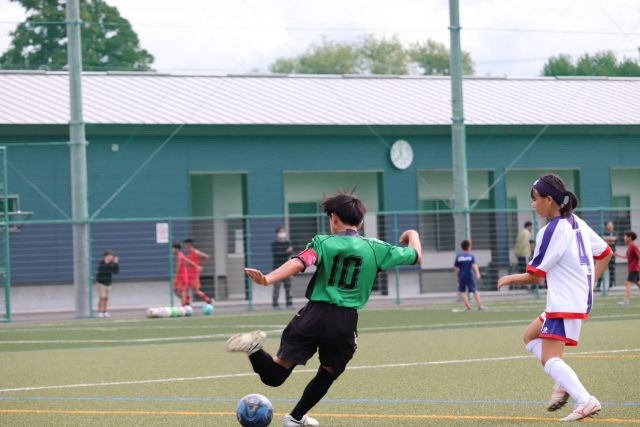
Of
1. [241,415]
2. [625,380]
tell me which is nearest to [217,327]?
[625,380]

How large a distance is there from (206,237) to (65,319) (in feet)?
29.3

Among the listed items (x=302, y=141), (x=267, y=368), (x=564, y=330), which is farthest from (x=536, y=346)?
(x=302, y=141)

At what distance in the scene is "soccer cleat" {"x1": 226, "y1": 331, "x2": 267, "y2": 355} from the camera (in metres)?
8.16

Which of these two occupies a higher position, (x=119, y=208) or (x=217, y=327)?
(x=119, y=208)

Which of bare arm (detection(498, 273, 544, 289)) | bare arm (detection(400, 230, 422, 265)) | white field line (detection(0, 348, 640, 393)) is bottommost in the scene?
white field line (detection(0, 348, 640, 393))

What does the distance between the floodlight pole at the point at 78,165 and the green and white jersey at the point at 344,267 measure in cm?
1944

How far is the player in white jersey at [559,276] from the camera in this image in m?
8.59

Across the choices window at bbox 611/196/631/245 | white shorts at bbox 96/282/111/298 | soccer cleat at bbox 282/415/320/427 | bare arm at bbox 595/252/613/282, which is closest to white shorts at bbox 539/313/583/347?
bare arm at bbox 595/252/613/282

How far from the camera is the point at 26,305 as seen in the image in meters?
31.8

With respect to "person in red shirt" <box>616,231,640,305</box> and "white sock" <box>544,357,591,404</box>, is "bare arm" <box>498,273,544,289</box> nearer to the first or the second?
"white sock" <box>544,357,591,404</box>

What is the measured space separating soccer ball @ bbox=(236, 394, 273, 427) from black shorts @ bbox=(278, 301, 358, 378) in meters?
0.37

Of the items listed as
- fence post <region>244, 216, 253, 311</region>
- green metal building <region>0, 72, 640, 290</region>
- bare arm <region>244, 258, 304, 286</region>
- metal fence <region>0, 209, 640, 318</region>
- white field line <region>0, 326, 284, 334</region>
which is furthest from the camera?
green metal building <region>0, 72, 640, 290</region>

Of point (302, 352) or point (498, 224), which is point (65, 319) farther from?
point (302, 352)

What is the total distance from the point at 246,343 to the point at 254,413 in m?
0.57
